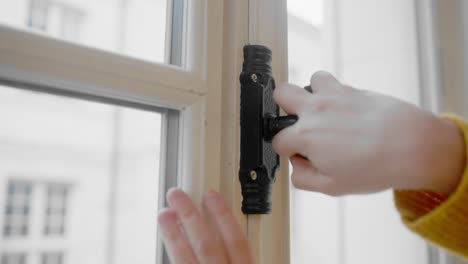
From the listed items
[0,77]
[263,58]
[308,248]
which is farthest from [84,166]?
[308,248]

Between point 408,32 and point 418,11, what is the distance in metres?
0.06

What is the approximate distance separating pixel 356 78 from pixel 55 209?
0.79 meters

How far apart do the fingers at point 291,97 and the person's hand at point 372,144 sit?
0.7 inches

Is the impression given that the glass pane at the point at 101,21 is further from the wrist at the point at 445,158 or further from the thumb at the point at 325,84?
the wrist at the point at 445,158

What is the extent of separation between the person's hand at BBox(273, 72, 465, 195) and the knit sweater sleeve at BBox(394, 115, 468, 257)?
2cm

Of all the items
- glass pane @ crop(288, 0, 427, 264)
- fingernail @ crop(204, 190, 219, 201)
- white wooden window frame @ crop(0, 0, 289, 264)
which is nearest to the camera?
white wooden window frame @ crop(0, 0, 289, 264)

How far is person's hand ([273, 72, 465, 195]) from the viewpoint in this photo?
480mm

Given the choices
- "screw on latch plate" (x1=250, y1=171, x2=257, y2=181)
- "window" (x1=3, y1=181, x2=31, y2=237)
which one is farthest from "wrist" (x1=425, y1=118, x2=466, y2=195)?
"window" (x1=3, y1=181, x2=31, y2=237)

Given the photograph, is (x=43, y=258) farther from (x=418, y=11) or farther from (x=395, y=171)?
(x=418, y=11)

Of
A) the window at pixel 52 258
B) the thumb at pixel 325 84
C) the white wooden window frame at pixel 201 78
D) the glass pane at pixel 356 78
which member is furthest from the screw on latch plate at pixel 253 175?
the glass pane at pixel 356 78

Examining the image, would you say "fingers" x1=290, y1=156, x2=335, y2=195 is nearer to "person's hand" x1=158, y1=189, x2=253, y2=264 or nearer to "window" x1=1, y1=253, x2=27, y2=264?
"person's hand" x1=158, y1=189, x2=253, y2=264

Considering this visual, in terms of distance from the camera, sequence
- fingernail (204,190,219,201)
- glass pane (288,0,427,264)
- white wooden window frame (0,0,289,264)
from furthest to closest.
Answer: glass pane (288,0,427,264)
fingernail (204,190,219,201)
white wooden window frame (0,0,289,264)

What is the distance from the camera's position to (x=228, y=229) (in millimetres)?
560

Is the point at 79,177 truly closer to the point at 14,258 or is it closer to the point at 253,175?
the point at 14,258
